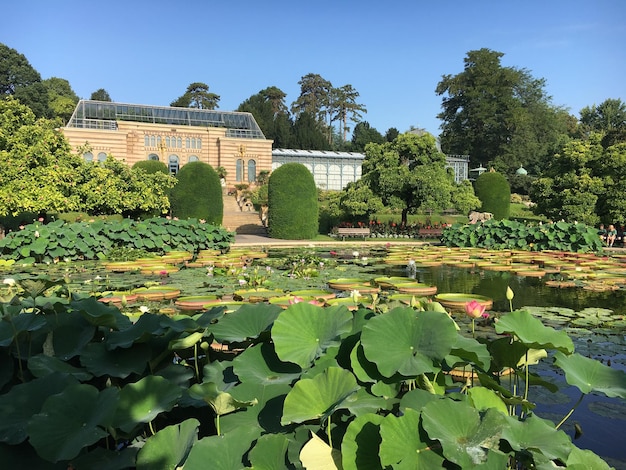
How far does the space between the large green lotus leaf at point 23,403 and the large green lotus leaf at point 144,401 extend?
219mm

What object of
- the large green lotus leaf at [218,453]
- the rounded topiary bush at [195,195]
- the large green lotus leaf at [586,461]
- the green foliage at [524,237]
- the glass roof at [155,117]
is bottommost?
the green foliage at [524,237]

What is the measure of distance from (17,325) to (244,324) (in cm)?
95

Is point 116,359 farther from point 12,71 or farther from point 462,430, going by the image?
point 12,71

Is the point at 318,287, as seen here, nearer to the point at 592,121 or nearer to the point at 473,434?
the point at 473,434

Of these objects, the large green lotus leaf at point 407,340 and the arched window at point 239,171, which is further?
the arched window at point 239,171

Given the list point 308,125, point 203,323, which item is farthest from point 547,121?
point 203,323

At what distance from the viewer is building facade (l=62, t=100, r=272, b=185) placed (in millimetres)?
39156

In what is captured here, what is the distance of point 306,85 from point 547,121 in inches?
1278

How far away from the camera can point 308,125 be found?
178 ft

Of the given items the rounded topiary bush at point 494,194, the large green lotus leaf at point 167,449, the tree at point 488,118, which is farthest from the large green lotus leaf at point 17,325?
the tree at point 488,118

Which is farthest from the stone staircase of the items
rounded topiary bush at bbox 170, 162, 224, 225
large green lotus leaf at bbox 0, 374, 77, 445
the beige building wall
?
large green lotus leaf at bbox 0, 374, 77, 445

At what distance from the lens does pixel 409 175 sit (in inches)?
808

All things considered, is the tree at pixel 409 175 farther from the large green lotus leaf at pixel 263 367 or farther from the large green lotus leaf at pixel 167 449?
the large green lotus leaf at pixel 167 449

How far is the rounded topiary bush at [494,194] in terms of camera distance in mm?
27297
